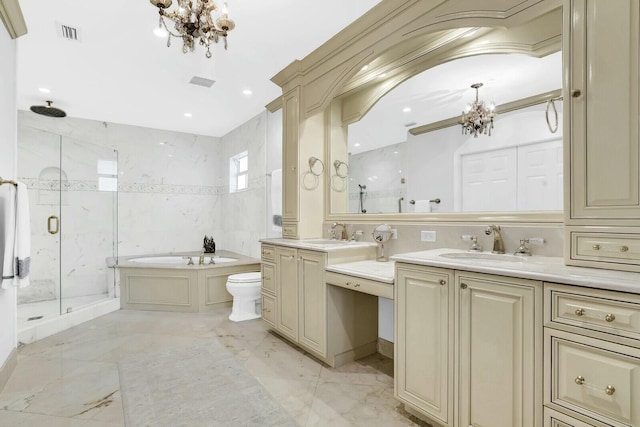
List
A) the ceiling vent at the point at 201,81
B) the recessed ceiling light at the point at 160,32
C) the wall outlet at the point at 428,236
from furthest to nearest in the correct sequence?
1. the ceiling vent at the point at 201,81
2. the recessed ceiling light at the point at 160,32
3. the wall outlet at the point at 428,236

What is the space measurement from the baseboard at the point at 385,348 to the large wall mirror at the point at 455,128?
3.61 feet

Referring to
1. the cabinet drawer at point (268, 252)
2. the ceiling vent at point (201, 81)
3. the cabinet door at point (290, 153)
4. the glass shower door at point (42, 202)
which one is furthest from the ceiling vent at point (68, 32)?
the cabinet drawer at point (268, 252)

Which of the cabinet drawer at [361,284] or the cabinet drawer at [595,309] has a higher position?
the cabinet drawer at [595,309]

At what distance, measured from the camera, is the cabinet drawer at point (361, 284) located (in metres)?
1.99

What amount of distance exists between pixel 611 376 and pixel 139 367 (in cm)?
285

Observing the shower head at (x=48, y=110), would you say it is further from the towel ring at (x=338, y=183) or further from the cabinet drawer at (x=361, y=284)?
the cabinet drawer at (x=361, y=284)


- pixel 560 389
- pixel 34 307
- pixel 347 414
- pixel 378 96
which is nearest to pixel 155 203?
pixel 34 307

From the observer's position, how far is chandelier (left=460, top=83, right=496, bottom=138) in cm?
213

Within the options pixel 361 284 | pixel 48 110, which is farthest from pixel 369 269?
pixel 48 110

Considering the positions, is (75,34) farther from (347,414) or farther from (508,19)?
(347,414)

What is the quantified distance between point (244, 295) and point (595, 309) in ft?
10.5

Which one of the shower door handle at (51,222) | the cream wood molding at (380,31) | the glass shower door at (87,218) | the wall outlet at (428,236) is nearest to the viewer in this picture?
the cream wood molding at (380,31)

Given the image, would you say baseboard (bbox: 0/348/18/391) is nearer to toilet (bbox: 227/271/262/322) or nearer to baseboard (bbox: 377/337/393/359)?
toilet (bbox: 227/271/262/322)

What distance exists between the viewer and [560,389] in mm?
1232
